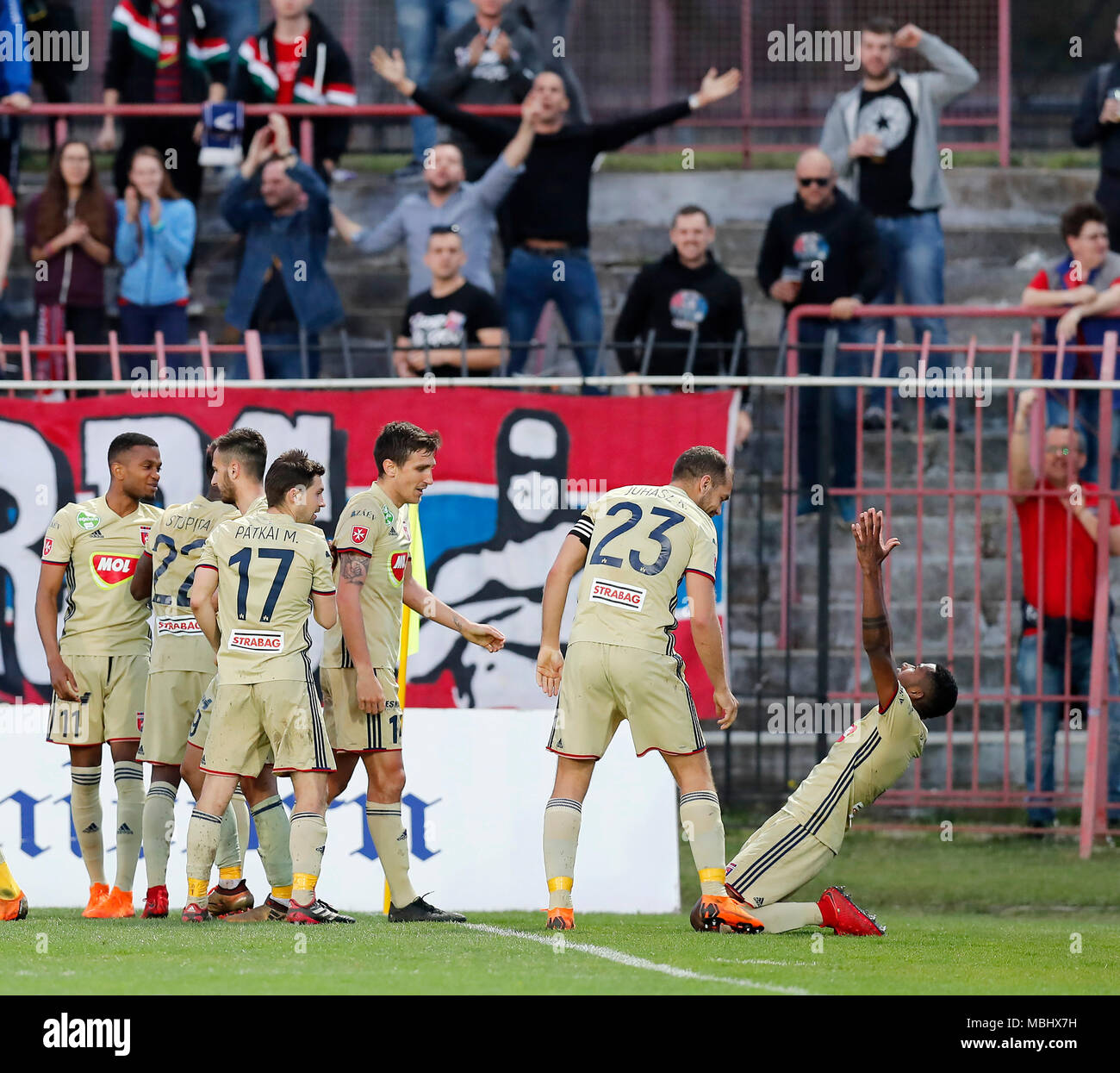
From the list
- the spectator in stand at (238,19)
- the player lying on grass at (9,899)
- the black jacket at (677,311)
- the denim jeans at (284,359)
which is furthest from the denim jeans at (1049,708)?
the spectator in stand at (238,19)

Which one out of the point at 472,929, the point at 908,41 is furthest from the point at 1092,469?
the point at 472,929

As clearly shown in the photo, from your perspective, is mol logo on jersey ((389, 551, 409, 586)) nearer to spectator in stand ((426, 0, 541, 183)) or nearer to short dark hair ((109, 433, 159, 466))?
short dark hair ((109, 433, 159, 466))

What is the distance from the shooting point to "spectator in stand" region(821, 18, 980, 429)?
13906mm

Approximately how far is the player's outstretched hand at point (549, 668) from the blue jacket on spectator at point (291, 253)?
6212 millimetres

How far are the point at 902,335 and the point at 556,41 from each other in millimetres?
4304

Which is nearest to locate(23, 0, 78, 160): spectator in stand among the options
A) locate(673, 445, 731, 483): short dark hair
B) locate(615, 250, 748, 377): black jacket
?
locate(615, 250, 748, 377): black jacket

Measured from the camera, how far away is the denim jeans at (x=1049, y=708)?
11.1 metres

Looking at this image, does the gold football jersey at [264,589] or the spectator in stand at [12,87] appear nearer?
the gold football jersey at [264,589]

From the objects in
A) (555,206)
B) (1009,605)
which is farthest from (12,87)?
(1009,605)

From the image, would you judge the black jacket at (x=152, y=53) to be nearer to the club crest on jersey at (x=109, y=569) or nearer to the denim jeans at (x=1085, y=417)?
the denim jeans at (x=1085, y=417)

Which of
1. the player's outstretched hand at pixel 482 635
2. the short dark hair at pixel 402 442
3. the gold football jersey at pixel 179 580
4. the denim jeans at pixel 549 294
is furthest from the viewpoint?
the denim jeans at pixel 549 294

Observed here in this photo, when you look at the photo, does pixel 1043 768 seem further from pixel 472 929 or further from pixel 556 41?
pixel 556 41

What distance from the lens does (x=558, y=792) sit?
301 inches

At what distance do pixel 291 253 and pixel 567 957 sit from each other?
7900 mm
